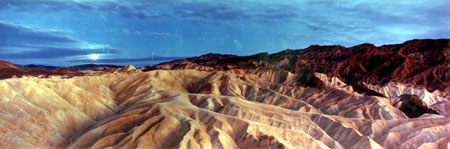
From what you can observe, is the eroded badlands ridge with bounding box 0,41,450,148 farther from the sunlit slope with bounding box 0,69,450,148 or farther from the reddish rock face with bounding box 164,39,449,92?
the reddish rock face with bounding box 164,39,449,92

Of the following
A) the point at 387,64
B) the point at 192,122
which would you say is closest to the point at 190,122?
the point at 192,122

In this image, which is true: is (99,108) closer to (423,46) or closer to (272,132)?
(272,132)

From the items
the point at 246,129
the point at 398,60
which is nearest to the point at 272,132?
the point at 246,129

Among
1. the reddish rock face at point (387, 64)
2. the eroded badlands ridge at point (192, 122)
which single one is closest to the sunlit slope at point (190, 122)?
the eroded badlands ridge at point (192, 122)

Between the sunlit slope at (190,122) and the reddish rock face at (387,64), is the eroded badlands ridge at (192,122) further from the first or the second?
the reddish rock face at (387,64)

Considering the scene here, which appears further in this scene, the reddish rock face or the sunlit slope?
the reddish rock face

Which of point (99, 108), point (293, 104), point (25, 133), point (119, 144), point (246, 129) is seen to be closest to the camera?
point (119, 144)

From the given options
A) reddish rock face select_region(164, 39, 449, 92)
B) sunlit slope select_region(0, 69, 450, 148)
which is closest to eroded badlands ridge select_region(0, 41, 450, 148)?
sunlit slope select_region(0, 69, 450, 148)

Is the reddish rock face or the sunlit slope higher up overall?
the reddish rock face
